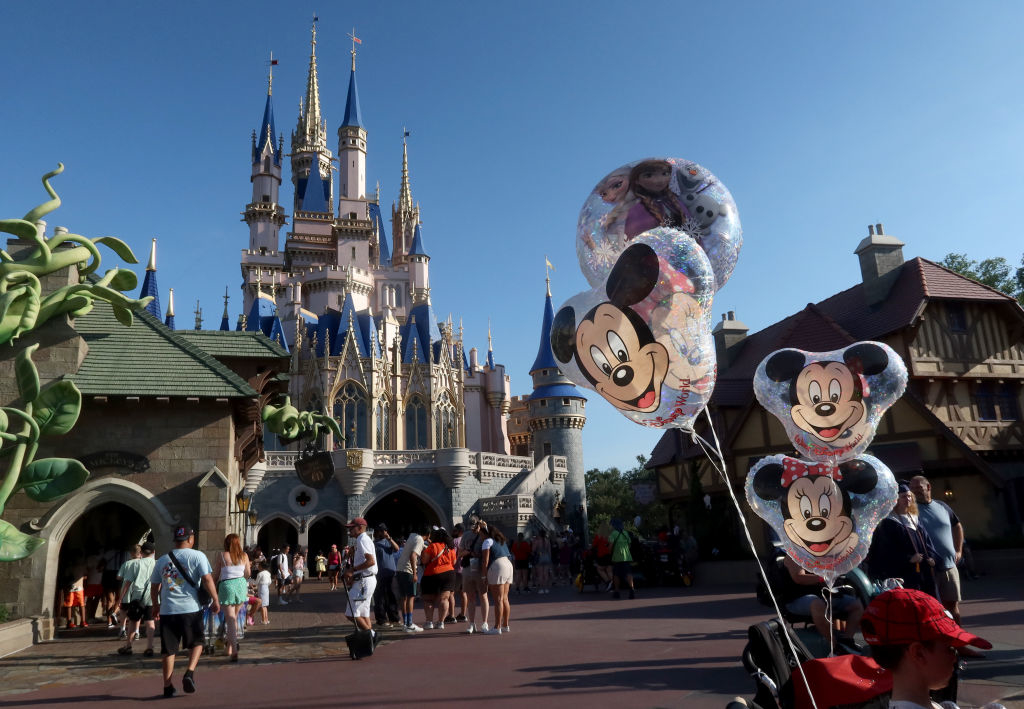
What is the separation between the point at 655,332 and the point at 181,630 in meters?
4.94

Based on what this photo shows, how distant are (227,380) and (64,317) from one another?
256cm

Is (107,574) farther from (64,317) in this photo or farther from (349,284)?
(349,284)

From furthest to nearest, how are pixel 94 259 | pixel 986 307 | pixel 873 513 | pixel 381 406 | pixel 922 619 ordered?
pixel 381 406, pixel 986 307, pixel 94 259, pixel 873 513, pixel 922 619

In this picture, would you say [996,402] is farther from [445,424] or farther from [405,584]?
[445,424]

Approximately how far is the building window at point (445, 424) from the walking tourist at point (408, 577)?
91.2 feet

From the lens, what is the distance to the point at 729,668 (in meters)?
6.30

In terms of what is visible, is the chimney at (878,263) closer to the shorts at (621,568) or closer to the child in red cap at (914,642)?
the shorts at (621,568)

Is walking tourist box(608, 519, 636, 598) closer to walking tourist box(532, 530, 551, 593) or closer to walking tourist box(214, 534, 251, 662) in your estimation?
walking tourist box(532, 530, 551, 593)

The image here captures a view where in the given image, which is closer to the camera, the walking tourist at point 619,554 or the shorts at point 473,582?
the shorts at point 473,582

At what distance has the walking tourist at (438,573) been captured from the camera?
32.5 ft

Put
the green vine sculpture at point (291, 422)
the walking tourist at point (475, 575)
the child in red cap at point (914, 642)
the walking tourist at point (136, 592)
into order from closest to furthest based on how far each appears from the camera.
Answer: the child in red cap at point (914, 642) < the walking tourist at point (136, 592) < the walking tourist at point (475, 575) < the green vine sculpture at point (291, 422)

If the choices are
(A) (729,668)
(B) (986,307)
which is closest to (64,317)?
(A) (729,668)

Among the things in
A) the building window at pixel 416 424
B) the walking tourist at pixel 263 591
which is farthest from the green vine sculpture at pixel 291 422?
the building window at pixel 416 424

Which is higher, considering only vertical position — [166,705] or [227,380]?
[227,380]
